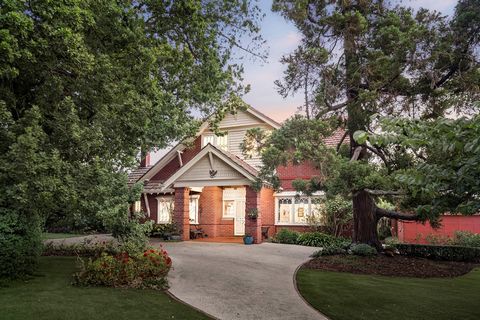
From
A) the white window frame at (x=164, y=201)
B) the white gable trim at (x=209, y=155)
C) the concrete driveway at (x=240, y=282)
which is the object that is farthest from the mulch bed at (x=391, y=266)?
the white window frame at (x=164, y=201)

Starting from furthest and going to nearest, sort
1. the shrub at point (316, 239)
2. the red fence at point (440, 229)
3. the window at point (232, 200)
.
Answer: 1. the window at point (232, 200)
2. the red fence at point (440, 229)
3. the shrub at point (316, 239)

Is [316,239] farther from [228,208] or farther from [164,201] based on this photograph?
[164,201]

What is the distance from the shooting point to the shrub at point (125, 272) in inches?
371

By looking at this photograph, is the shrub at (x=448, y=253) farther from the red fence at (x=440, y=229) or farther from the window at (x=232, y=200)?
the window at (x=232, y=200)

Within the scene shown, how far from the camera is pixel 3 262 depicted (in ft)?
30.2

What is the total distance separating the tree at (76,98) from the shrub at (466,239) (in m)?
15.3

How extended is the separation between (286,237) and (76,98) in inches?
527

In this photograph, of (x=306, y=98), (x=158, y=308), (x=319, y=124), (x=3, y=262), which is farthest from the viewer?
(x=306, y=98)

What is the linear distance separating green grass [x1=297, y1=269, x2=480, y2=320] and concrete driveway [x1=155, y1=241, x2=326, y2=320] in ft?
1.77

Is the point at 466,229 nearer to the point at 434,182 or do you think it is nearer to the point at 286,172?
the point at 286,172

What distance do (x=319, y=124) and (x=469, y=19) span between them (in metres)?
5.46

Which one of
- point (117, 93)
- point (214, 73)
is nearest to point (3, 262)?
point (117, 93)

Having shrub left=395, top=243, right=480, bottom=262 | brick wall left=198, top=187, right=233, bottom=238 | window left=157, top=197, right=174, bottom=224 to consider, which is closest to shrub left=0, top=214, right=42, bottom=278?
brick wall left=198, top=187, right=233, bottom=238

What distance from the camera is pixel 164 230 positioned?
22.7m
